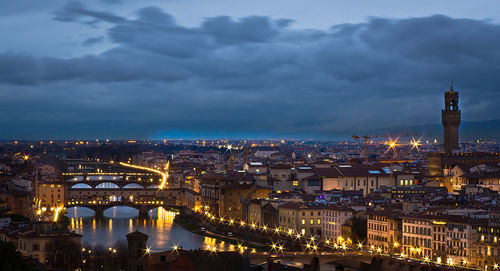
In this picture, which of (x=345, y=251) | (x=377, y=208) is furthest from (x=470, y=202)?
(x=345, y=251)

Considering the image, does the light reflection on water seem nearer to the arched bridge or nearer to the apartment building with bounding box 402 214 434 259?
the arched bridge

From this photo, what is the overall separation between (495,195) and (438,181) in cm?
961

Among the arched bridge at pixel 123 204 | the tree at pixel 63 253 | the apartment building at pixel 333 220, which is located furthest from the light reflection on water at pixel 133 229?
the tree at pixel 63 253

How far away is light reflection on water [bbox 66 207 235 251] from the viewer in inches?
1511

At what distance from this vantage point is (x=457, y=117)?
187 ft

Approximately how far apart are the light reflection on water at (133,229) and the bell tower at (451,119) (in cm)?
1765

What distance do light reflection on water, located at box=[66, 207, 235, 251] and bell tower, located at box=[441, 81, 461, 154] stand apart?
1765 centimetres

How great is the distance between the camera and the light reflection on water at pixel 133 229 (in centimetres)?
3838

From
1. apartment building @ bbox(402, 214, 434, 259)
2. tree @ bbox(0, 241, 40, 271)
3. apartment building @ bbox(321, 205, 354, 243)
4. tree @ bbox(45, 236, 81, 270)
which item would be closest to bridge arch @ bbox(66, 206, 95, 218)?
apartment building @ bbox(321, 205, 354, 243)

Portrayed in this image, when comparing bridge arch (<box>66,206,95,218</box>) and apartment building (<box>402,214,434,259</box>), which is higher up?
apartment building (<box>402,214,434,259</box>)

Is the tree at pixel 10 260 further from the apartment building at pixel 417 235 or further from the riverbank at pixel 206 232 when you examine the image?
the riverbank at pixel 206 232

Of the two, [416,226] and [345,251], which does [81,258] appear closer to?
[345,251]

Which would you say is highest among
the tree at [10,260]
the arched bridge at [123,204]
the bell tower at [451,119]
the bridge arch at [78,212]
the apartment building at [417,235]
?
the bell tower at [451,119]

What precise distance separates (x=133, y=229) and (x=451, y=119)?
22328 mm
